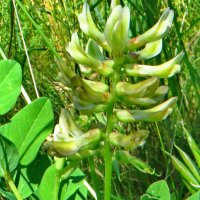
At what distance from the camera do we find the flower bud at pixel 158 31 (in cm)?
81

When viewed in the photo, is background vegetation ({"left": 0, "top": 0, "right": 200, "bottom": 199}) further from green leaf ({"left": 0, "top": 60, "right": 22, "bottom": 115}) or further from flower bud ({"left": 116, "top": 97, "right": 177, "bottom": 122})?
flower bud ({"left": 116, "top": 97, "right": 177, "bottom": 122})

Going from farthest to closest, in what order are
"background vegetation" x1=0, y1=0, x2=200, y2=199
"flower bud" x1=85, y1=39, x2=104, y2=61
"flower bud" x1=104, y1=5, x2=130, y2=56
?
"background vegetation" x1=0, y1=0, x2=200, y2=199
"flower bud" x1=85, y1=39, x2=104, y2=61
"flower bud" x1=104, y1=5, x2=130, y2=56

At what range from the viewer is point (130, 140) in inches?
31.4

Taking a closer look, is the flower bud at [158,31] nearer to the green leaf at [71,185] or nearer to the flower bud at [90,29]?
the flower bud at [90,29]

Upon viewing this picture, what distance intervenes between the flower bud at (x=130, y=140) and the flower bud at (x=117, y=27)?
116 mm

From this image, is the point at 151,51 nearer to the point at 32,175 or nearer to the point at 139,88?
the point at 139,88

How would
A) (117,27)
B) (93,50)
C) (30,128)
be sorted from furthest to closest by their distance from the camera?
(30,128)
(93,50)
(117,27)

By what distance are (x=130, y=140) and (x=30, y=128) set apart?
0.25 metres

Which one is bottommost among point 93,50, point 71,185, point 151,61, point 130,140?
point 151,61

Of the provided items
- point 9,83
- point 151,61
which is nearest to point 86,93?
point 9,83

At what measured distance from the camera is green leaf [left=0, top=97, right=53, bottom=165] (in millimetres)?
975

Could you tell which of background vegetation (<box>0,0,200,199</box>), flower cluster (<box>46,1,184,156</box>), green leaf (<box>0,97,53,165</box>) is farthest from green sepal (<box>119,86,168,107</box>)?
background vegetation (<box>0,0,200,199</box>)

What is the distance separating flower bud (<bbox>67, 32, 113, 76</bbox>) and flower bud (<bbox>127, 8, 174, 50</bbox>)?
43mm

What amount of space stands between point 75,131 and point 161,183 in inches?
7.6
